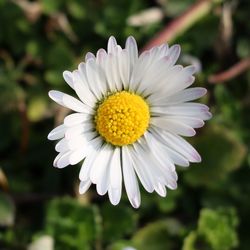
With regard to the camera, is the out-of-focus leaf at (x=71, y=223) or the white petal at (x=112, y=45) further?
the out-of-focus leaf at (x=71, y=223)

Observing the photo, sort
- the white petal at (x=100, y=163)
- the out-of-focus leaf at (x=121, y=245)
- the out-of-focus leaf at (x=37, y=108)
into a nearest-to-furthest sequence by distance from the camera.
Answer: the white petal at (x=100, y=163) < the out-of-focus leaf at (x=121, y=245) < the out-of-focus leaf at (x=37, y=108)

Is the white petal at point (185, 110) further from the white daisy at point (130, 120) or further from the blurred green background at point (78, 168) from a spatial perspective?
the blurred green background at point (78, 168)

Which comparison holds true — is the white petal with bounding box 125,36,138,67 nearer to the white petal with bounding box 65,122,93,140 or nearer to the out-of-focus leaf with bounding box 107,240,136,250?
the white petal with bounding box 65,122,93,140

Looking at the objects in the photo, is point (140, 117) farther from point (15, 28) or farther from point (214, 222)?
point (15, 28)

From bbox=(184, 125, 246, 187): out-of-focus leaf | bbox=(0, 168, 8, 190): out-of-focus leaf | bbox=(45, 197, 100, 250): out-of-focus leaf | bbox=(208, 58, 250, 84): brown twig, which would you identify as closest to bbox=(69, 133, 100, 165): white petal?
bbox=(45, 197, 100, 250): out-of-focus leaf

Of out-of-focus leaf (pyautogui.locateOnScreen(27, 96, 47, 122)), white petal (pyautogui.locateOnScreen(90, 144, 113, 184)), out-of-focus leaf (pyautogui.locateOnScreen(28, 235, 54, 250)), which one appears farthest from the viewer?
out-of-focus leaf (pyautogui.locateOnScreen(27, 96, 47, 122))

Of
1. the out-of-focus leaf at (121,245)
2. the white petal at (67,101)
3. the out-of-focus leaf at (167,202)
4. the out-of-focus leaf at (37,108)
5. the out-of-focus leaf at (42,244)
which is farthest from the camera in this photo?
the out-of-focus leaf at (37,108)

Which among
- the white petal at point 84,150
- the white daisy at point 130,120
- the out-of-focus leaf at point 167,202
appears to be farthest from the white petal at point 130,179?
the out-of-focus leaf at point 167,202
